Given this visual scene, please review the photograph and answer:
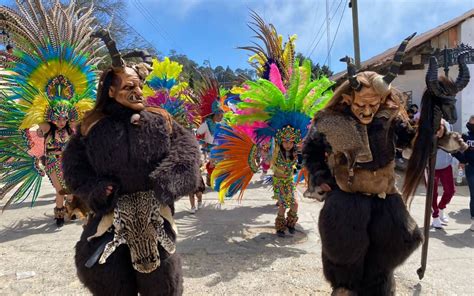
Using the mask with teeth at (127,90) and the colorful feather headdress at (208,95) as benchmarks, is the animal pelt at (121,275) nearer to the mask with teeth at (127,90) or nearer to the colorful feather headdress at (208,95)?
the mask with teeth at (127,90)

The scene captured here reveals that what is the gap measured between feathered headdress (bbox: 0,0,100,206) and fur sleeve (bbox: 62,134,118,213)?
2.06m

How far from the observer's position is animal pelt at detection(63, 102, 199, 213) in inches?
88.1

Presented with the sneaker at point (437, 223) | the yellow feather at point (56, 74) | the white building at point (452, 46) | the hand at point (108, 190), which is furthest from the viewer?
the white building at point (452, 46)

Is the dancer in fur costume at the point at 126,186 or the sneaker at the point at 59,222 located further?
the sneaker at the point at 59,222

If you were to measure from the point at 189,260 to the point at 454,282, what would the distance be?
2547mm

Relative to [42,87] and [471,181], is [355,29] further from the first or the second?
[42,87]

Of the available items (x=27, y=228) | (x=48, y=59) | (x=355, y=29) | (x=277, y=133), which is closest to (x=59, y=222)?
(x=27, y=228)

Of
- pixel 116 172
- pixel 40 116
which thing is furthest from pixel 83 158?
pixel 40 116

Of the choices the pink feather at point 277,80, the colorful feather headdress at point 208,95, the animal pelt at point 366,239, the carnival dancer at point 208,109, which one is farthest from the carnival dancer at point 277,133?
the colorful feather headdress at point 208,95

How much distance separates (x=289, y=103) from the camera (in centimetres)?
421

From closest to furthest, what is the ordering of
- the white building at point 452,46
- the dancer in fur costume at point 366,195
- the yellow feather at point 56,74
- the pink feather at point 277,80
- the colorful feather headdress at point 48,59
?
the dancer in fur costume at point 366,195, the colorful feather headdress at point 48,59, the yellow feather at point 56,74, the pink feather at point 277,80, the white building at point 452,46

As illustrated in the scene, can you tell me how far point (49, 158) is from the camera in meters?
5.08

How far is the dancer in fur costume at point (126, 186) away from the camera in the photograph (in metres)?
2.22

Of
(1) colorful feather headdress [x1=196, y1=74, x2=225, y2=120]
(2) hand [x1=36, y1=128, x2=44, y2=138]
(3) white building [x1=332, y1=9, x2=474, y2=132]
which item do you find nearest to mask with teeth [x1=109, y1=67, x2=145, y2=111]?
(2) hand [x1=36, y1=128, x2=44, y2=138]
